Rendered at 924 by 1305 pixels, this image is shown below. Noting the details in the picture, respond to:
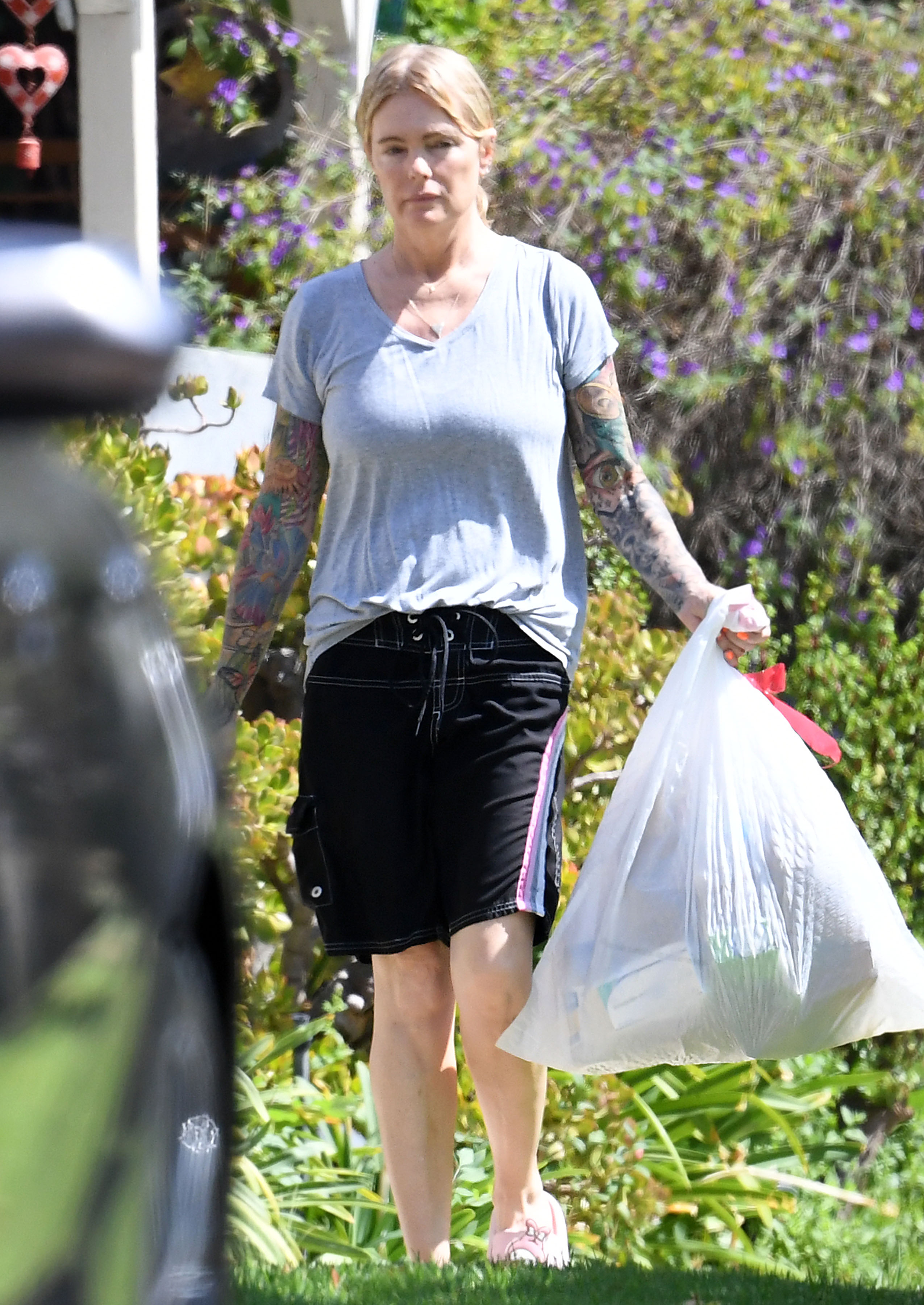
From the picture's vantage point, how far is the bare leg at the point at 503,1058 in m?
2.74

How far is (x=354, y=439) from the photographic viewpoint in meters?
2.76

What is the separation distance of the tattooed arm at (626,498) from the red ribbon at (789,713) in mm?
147

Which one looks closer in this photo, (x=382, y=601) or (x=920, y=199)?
(x=382, y=601)

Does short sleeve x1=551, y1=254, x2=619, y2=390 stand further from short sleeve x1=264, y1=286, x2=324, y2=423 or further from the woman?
short sleeve x1=264, y1=286, x2=324, y2=423

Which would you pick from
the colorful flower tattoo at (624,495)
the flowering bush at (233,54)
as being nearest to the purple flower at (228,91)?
the flowering bush at (233,54)

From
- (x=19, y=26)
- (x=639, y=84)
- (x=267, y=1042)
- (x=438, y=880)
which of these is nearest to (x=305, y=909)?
(x=267, y=1042)

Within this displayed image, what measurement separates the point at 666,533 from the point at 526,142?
3051 mm

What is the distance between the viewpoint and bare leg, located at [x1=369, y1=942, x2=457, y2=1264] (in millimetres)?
2854

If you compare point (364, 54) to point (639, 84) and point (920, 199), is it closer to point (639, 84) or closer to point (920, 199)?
point (639, 84)

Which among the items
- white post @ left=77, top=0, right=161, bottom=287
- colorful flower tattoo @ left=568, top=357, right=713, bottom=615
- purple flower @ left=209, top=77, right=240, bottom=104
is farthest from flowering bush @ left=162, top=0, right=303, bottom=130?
colorful flower tattoo @ left=568, top=357, right=713, bottom=615

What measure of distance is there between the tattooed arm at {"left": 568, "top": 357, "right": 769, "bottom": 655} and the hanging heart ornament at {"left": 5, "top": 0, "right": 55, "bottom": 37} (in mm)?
3164

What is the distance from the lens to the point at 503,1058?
2809 mm

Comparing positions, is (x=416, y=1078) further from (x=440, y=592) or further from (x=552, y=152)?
(x=552, y=152)

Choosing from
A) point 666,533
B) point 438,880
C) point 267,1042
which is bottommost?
point 267,1042
